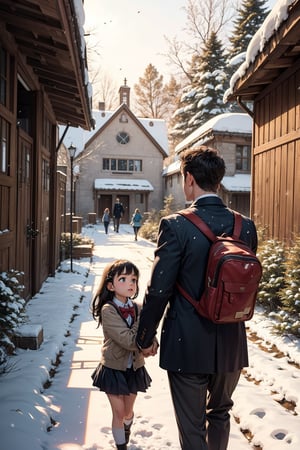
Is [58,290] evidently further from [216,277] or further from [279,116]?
[216,277]

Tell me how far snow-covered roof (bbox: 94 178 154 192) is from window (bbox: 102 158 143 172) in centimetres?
105

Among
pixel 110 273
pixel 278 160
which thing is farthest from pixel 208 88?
pixel 110 273

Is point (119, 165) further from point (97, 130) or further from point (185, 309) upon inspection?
point (185, 309)

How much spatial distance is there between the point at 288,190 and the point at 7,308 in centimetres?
561

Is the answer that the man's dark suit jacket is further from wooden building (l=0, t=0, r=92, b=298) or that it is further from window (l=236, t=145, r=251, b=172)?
window (l=236, t=145, r=251, b=172)

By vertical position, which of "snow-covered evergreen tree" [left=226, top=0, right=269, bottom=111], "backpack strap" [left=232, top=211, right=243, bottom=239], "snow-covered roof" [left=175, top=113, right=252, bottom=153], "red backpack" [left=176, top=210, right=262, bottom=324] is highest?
"snow-covered evergreen tree" [left=226, top=0, right=269, bottom=111]

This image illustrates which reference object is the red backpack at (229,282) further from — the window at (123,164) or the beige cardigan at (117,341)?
the window at (123,164)

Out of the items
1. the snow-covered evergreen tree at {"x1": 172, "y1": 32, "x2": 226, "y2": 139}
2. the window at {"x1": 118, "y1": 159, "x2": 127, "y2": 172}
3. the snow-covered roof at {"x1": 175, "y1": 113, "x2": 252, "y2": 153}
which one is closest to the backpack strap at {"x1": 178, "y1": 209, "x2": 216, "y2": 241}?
the snow-covered roof at {"x1": 175, "y1": 113, "x2": 252, "y2": 153}

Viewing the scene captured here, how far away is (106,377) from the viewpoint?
9.46ft

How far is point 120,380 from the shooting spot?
114 inches

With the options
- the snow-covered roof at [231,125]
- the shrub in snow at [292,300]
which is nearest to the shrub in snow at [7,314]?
the shrub in snow at [292,300]

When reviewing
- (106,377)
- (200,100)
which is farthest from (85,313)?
(200,100)

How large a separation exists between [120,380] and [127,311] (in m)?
0.46

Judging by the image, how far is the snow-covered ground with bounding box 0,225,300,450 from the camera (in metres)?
3.20
